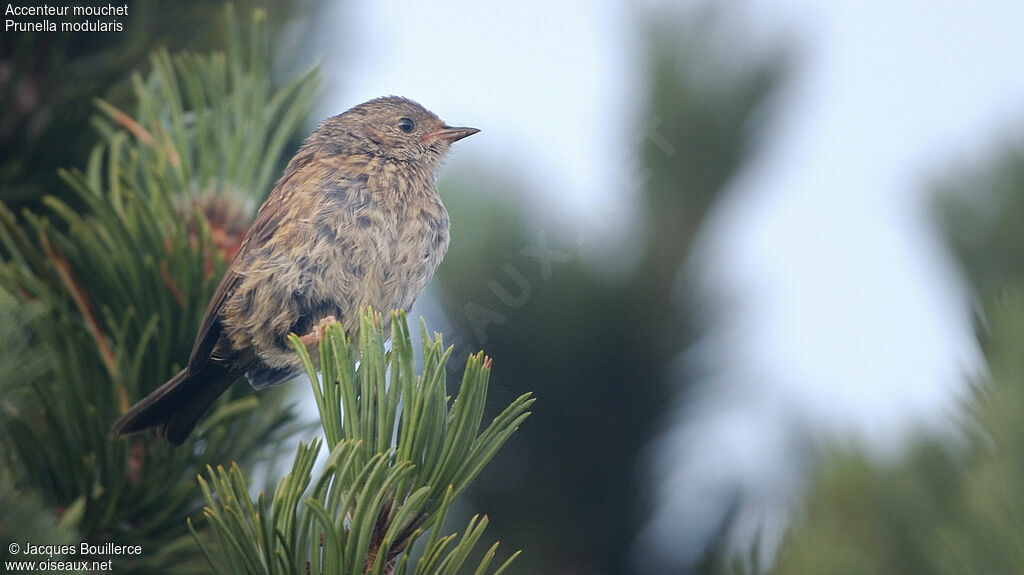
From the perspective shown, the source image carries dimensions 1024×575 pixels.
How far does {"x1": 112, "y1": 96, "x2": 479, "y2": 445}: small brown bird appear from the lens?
2.31 metres

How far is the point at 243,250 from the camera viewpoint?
2.13 metres

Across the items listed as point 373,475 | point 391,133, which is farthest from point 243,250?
point 373,475

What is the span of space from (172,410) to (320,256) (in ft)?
2.59

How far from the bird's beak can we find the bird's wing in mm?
435

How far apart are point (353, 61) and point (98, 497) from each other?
1.50 m

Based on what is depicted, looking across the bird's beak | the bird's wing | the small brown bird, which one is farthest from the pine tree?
the bird's beak

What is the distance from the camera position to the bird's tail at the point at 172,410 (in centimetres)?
165

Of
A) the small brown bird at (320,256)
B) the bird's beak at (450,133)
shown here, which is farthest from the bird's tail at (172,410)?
the bird's beak at (450,133)

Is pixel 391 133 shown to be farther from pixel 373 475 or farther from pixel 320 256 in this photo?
pixel 373 475

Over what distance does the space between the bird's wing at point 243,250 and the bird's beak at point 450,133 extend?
435 millimetres

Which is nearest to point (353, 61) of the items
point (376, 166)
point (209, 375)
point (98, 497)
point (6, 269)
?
point (376, 166)

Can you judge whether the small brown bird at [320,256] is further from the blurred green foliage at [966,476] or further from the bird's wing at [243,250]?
the blurred green foliage at [966,476]

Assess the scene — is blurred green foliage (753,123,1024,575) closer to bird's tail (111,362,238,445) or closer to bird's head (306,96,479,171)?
bird's tail (111,362,238,445)

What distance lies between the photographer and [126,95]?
7.36 feet
